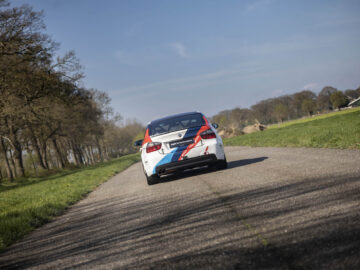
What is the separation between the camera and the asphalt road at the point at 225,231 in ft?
8.73

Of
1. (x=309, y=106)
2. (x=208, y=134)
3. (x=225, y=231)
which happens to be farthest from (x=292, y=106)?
(x=225, y=231)

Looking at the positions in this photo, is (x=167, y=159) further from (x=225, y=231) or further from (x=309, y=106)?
(x=309, y=106)

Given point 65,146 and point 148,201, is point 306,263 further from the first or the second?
point 65,146

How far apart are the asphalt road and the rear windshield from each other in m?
2.72

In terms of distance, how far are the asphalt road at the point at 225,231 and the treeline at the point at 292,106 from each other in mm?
83428

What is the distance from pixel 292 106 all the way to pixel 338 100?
17368 mm

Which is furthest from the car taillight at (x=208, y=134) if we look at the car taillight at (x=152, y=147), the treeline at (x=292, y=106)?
the treeline at (x=292, y=106)

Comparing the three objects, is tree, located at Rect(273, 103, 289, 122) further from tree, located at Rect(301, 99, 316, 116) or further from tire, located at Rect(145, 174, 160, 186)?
tire, located at Rect(145, 174, 160, 186)

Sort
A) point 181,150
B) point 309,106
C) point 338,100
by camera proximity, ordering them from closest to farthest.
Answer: point 181,150 → point 338,100 → point 309,106

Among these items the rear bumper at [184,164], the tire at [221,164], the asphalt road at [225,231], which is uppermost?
the rear bumper at [184,164]

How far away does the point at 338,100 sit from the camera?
297 ft

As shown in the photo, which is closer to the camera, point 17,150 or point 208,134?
point 208,134

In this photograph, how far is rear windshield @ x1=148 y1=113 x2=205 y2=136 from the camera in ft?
29.0

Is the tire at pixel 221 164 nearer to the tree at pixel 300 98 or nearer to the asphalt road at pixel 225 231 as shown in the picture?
the asphalt road at pixel 225 231
